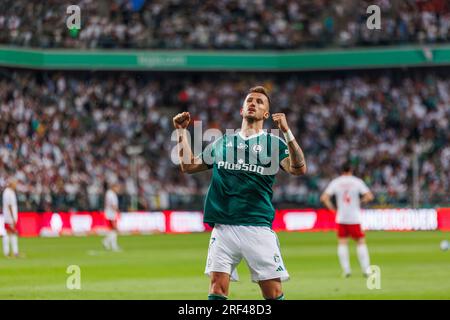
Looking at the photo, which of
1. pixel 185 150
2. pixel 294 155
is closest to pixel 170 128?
pixel 185 150

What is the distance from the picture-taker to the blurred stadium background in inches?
1735

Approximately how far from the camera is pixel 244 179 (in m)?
11.0

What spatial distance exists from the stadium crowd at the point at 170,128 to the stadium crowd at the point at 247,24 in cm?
218

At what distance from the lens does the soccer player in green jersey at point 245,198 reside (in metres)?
10.9

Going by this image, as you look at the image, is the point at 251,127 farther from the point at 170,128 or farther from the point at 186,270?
the point at 170,128

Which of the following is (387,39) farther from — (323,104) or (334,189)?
(334,189)

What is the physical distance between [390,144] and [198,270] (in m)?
27.9

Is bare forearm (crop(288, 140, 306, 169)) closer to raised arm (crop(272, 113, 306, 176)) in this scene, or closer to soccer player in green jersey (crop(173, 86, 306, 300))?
raised arm (crop(272, 113, 306, 176))

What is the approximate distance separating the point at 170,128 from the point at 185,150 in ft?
138

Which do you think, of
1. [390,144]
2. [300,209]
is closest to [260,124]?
[300,209]

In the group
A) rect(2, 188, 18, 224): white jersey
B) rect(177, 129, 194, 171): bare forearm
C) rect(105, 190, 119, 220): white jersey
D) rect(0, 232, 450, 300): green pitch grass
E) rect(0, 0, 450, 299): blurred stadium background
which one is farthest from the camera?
rect(0, 0, 450, 299): blurred stadium background

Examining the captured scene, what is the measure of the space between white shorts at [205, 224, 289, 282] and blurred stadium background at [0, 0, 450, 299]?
22065 millimetres

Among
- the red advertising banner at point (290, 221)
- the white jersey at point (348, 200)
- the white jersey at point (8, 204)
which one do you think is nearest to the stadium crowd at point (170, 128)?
the red advertising banner at point (290, 221)

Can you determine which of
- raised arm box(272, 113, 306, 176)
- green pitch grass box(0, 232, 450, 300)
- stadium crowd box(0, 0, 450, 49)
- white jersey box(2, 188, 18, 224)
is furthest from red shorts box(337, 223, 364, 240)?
stadium crowd box(0, 0, 450, 49)
